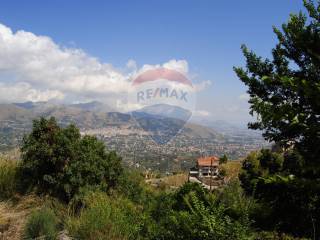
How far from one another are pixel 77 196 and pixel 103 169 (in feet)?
4.08

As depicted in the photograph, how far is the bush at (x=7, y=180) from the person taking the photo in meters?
9.58

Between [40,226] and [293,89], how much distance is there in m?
5.00

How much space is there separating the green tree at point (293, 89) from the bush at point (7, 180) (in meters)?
6.42

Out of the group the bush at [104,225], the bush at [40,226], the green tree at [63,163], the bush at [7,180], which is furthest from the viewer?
the bush at [7,180]

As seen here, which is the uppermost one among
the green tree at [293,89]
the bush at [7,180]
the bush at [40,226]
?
the green tree at [293,89]

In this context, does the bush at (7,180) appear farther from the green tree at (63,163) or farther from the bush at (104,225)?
the bush at (104,225)

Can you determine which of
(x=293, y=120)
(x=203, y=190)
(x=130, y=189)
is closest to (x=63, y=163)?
(x=130, y=189)

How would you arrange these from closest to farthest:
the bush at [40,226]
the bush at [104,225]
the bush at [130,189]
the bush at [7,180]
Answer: the bush at [104,225]
the bush at [40,226]
the bush at [7,180]
the bush at [130,189]

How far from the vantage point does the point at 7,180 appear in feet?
32.0

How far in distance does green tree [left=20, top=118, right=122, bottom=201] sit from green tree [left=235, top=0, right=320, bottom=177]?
414 cm

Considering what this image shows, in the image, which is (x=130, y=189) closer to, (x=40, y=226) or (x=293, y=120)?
(x=40, y=226)

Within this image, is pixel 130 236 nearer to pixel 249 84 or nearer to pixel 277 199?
pixel 277 199

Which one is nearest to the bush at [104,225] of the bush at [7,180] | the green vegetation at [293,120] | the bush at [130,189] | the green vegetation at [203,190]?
the green vegetation at [203,190]

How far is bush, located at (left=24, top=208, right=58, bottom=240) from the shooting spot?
652 centimetres
